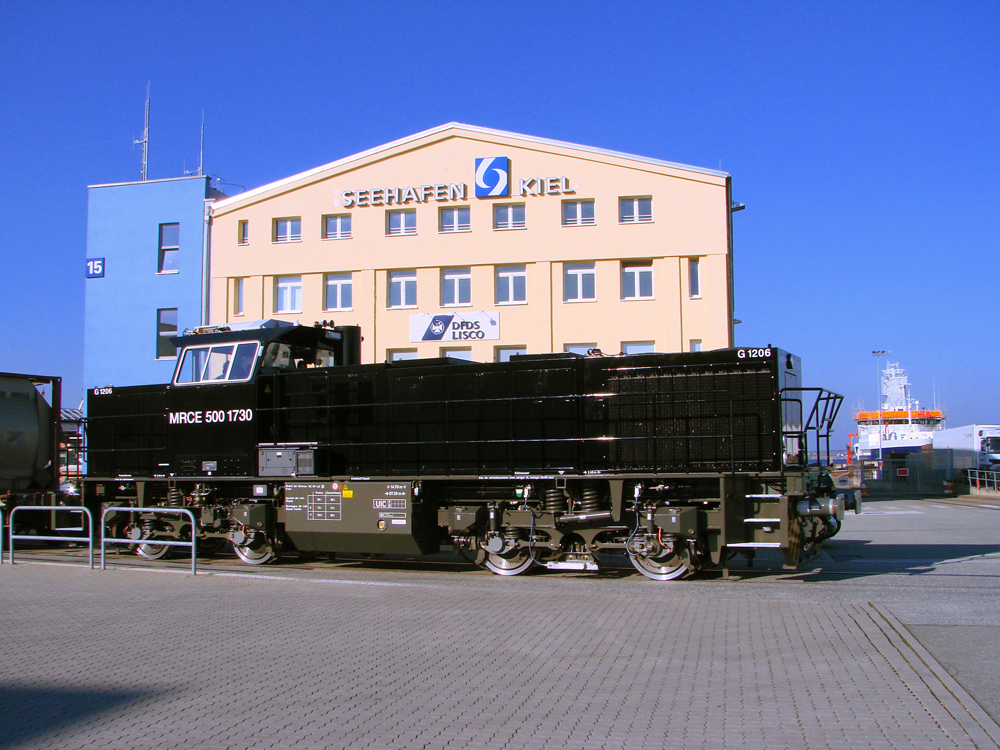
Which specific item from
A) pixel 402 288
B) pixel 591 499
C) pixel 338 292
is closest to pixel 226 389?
pixel 591 499

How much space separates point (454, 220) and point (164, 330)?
440 inches

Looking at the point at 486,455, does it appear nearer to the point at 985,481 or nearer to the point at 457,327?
the point at 457,327

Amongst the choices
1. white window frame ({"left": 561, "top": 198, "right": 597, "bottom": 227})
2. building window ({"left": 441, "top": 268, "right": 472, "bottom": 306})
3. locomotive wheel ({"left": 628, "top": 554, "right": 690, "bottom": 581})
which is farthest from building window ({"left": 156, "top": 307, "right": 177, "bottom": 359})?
locomotive wheel ({"left": 628, "top": 554, "right": 690, "bottom": 581})

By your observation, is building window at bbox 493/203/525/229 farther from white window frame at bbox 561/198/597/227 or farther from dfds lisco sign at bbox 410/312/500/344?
dfds lisco sign at bbox 410/312/500/344

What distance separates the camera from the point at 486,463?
11.1 metres

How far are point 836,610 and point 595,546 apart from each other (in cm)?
327

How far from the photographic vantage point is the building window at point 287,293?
2865 cm

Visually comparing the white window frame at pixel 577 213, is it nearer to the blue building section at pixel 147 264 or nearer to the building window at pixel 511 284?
the building window at pixel 511 284

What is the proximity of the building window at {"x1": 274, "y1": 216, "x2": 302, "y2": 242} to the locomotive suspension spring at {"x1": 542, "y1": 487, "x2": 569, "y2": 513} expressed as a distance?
20.7 metres

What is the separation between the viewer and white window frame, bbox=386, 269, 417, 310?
27.8 m

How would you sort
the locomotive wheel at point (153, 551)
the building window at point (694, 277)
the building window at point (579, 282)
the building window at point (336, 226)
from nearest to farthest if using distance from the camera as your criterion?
the locomotive wheel at point (153, 551)
the building window at point (694, 277)
the building window at point (579, 282)
the building window at point (336, 226)

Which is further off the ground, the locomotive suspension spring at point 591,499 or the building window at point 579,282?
the building window at point 579,282

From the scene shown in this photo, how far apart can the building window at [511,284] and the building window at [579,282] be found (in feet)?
4.42

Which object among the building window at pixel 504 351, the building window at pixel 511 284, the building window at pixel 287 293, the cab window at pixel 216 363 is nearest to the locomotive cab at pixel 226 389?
the cab window at pixel 216 363
